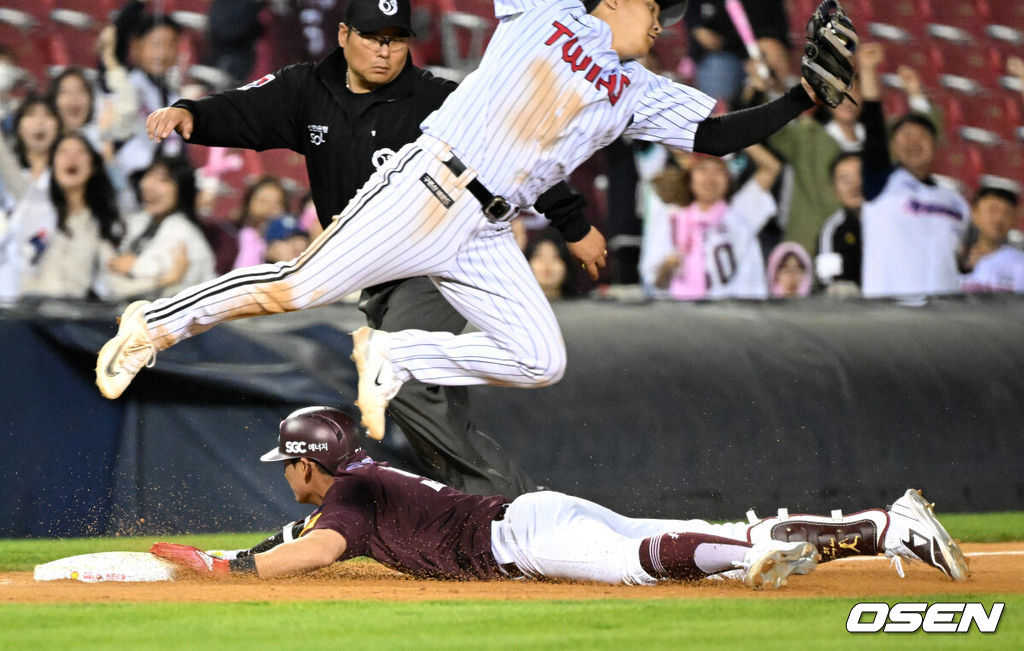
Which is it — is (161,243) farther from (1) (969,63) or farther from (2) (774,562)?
(1) (969,63)

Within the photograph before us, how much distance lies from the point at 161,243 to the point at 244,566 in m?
3.77

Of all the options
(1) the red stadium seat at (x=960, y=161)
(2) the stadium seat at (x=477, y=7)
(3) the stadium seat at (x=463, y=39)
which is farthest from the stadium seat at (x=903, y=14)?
(3) the stadium seat at (x=463, y=39)

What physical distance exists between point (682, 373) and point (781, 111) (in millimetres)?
2841

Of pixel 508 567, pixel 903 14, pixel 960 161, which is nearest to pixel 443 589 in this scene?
pixel 508 567

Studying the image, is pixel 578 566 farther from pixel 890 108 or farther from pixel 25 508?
pixel 890 108

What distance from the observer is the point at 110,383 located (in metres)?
5.17

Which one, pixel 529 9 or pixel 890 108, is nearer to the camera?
pixel 529 9

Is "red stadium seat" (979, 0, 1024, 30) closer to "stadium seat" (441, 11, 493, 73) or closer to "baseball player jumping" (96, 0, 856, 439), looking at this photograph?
"stadium seat" (441, 11, 493, 73)

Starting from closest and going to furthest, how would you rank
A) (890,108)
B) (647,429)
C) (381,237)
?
(381,237), (647,429), (890,108)

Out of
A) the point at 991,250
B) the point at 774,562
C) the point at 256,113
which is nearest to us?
the point at 774,562

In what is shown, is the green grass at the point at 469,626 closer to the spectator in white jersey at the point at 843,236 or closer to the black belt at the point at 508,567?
the black belt at the point at 508,567

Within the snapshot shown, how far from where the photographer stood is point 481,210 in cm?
501

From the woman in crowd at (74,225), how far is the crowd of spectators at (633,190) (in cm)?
1

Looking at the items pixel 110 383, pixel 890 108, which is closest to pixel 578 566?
pixel 110 383
